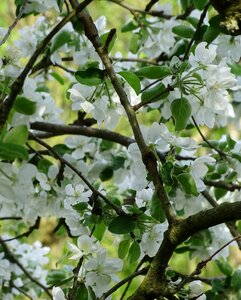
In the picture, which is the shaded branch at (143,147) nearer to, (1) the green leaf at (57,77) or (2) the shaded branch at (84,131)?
(2) the shaded branch at (84,131)

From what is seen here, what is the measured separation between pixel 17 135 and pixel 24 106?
0.03 meters

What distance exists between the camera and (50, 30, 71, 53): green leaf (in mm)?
1367

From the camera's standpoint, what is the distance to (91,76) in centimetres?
93

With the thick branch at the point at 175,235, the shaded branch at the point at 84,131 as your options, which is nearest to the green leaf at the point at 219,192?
the shaded branch at the point at 84,131

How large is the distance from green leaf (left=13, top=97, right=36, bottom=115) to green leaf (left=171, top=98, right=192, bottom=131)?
270 mm

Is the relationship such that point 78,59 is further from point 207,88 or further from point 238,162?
point 207,88

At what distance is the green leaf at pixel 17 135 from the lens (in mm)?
700

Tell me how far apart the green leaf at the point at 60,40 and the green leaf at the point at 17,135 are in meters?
0.69

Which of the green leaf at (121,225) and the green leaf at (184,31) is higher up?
the green leaf at (184,31)

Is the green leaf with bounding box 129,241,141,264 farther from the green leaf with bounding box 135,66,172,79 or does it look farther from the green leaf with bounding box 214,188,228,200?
the green leaf with bounding box 214,188,228,200

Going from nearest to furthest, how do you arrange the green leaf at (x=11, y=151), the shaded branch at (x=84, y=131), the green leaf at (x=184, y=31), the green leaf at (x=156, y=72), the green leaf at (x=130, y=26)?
the green leaf at (x=11, y=151) → the green leaf at (x=156, y=72) → the green leaf at (x=184, y=31) → the shaded branch at (x=84, y=131) → the green leaf at (x=130, y=26)

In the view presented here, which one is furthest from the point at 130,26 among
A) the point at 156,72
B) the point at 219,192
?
the point at 156,72

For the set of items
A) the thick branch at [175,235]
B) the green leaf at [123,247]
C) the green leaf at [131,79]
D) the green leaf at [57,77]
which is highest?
the green leaf at [57,77]

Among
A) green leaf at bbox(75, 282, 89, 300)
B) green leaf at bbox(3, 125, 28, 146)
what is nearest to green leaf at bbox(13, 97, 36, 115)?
green leaf at bbox(3, 125, 28, 146)
